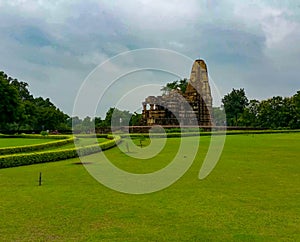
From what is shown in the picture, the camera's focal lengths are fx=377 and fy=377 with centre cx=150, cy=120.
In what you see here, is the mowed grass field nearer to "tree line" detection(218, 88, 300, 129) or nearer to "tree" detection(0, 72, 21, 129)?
"tree" detection(0, 72, 21, 129)

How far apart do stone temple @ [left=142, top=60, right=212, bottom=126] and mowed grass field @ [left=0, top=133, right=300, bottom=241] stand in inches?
1378

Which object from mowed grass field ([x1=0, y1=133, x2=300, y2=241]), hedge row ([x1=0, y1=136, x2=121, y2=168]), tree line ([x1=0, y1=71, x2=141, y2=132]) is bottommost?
mowed grass field ([x1=0, y1=133, x2=300, y2=241])

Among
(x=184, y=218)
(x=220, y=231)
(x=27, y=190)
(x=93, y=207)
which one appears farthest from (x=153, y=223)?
(x=27, y=190)

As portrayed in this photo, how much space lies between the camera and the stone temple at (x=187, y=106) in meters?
45.6

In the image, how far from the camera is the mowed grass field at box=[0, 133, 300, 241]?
5234 millimetres

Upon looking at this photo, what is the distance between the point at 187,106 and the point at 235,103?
105ft

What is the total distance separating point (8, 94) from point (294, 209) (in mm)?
38390

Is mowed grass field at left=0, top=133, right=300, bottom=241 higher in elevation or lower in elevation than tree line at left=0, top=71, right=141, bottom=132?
lower

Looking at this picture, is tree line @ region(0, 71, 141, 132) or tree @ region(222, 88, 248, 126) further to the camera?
tree @ region(222, 88, 248, 126)

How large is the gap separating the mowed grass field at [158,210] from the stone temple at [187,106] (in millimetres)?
35000

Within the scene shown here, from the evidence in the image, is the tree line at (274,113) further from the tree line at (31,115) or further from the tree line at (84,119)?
the tree line at (31,115)

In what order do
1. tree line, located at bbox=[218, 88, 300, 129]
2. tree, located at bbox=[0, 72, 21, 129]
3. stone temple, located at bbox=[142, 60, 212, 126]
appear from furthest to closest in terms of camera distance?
tree line, located at bbox=[218, 88, 300, 129]
stone temple, located at bbox=[142, 60, 212, 126]
tree, located at bbox=[0, 72, 21, 129]

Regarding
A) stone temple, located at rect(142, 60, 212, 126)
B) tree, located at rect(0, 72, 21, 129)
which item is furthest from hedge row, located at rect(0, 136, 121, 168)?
stone temple, located at rect(142, 60, 212, 126)

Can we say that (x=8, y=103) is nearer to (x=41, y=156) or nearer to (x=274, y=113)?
(x=41, y=156)
